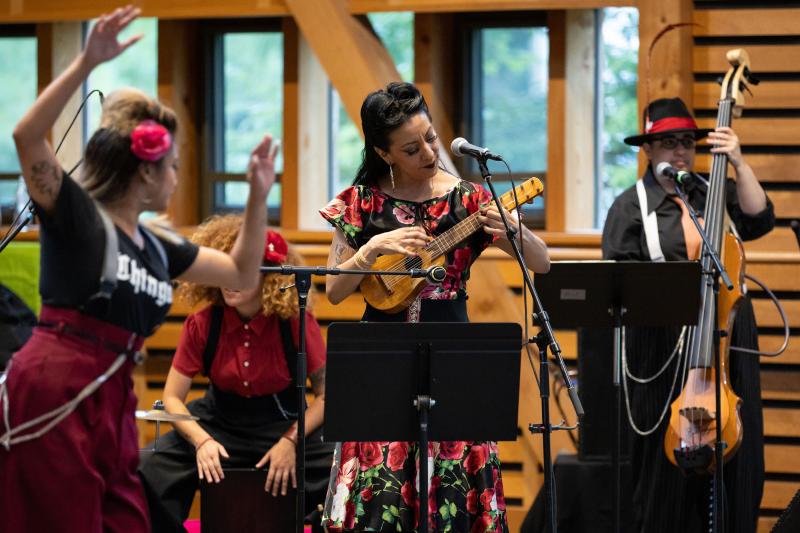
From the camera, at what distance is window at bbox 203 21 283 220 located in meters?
7.05

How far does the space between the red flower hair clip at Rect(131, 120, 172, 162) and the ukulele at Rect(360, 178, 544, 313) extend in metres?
1.13

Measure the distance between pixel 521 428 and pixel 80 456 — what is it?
3596mm

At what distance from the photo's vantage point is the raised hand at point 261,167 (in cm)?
269

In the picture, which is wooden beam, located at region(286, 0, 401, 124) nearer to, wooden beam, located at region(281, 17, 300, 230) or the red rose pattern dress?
wooden beam, located at region(281, 17, 300, 230)

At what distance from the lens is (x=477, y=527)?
354 centimetres

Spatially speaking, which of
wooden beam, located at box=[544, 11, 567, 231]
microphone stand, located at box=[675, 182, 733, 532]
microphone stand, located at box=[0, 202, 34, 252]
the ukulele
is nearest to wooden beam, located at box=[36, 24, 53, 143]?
wooden beam, located at box=[544, 11, 567, 231]

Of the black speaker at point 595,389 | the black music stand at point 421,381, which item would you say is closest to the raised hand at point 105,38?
the black music stand at point 421,381

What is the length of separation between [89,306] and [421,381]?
114cm

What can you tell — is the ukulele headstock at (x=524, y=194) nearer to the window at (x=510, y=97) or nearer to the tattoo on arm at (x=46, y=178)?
the tattoo on arm at (x=46, y=178)

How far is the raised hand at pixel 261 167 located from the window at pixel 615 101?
396 cm

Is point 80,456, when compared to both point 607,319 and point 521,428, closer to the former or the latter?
point 607,319

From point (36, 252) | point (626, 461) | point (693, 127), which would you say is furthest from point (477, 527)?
point (36, 252)

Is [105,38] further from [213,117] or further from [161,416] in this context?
[213,117]

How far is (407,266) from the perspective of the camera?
12.3 ft
